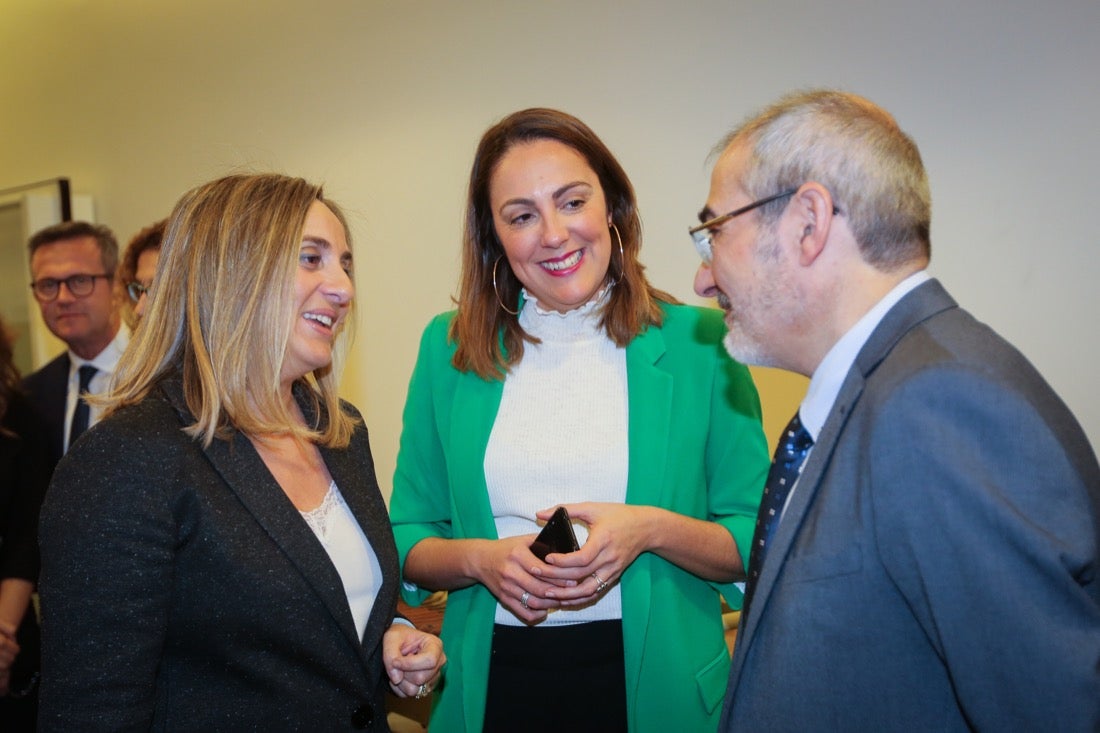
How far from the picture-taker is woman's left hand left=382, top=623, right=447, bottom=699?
175 centimetres

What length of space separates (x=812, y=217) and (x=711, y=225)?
0.19 metres

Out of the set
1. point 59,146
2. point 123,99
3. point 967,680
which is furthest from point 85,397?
point 59,146

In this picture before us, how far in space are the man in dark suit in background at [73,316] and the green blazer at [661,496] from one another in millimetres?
1882

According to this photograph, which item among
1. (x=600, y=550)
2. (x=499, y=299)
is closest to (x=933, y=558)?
(x=600, y=550)

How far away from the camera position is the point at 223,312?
1610mm

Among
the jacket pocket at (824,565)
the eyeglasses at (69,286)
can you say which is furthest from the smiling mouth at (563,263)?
the eyeglasses at (69,286)

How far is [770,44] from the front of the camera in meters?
2.93

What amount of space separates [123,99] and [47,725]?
4.39m

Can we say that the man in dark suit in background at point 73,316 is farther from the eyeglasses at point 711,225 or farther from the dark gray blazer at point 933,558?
the dark gray blazer at point 933,558

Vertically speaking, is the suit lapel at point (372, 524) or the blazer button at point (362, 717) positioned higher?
the suit lapel at point (372, 524)

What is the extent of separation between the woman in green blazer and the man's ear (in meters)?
0.65

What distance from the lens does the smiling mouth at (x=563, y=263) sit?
6.47ft

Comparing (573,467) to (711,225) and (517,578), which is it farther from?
(711,225)

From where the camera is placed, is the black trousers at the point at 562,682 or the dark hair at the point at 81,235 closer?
the black trousers at the point at 562,682
